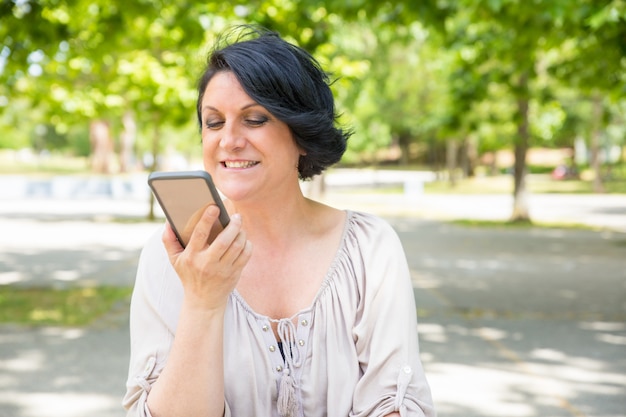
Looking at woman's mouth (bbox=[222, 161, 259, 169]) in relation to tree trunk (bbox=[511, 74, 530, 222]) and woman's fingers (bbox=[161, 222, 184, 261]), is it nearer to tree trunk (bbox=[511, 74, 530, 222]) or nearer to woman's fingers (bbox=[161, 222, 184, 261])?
woman's fingers (bbox=[161, 222, 184, 261])

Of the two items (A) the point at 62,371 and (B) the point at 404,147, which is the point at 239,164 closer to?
(A) the point at 62,371

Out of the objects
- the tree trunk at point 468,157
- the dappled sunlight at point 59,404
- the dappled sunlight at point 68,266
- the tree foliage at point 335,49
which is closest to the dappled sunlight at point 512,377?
the tree foliage at point 335,49

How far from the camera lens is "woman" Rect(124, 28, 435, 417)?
198 cm

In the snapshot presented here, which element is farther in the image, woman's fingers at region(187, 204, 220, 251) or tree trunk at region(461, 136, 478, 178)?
tree trunk at region(461, 136, 478, 178)

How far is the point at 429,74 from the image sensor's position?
28094 mm

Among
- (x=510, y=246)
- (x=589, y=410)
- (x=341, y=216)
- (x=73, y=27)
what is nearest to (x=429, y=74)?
(x=510, y=246)

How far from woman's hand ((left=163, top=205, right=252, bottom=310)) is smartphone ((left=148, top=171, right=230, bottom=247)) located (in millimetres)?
19

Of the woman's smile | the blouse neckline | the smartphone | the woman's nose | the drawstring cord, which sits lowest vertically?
the drawstring cord

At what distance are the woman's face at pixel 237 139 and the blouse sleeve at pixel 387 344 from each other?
15.1 inches

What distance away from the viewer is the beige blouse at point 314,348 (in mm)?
2027

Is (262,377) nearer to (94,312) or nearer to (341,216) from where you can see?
(341,216)

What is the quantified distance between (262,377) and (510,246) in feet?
42.7

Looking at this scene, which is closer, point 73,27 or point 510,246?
point 73,27

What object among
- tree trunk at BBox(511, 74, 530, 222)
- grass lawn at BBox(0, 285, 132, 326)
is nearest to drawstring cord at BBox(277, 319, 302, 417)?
grass lawn at BBox(0, 285, 132, 326)
